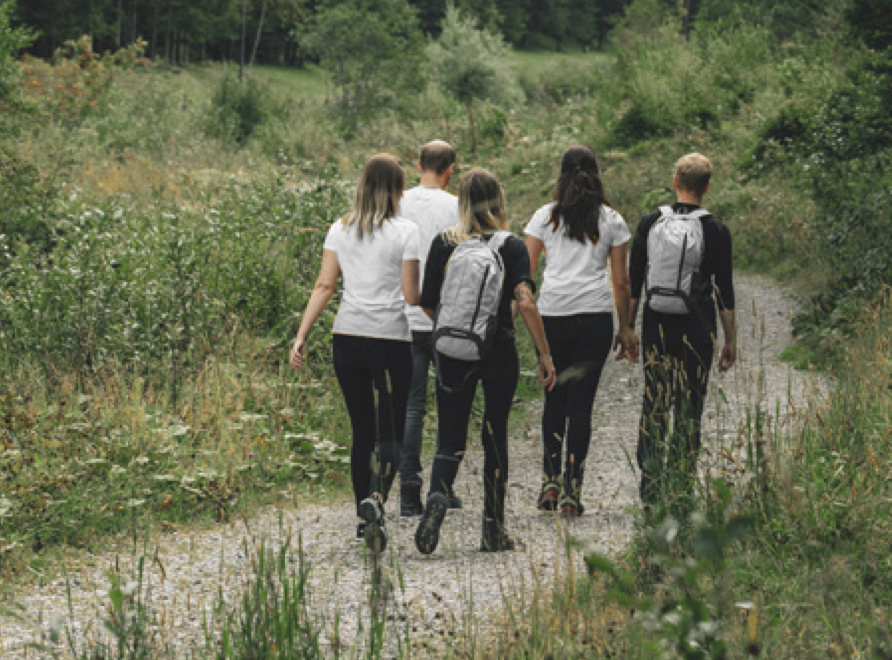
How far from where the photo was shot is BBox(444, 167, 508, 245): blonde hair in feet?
17.6

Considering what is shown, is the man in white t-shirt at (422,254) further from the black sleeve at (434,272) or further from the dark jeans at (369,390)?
the black sleeve at (434,272)

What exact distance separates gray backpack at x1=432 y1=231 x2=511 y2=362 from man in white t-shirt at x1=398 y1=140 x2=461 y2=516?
3.02 feet

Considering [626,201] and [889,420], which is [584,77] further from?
[889,420]

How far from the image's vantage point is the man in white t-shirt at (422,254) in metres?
6.23

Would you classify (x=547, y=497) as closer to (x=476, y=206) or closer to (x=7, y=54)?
(x=476, y=206)

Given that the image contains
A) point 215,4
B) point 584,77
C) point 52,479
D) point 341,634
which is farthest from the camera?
point 215,4

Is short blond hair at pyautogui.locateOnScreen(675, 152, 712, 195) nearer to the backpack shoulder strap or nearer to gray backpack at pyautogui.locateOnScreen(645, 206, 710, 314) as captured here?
gray backpack at pyautogui.locateOnScreen(645, 206, 710, 314)

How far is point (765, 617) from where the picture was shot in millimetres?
3715

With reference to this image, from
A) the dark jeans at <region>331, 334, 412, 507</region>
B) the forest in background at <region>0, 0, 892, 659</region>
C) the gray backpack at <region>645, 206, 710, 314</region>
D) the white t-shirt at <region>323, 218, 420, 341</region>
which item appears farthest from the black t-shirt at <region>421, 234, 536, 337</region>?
the forest in background at <region>0, 0, 892, 659</region>

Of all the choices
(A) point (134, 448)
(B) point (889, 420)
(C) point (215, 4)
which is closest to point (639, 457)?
(B) point (889, 420)

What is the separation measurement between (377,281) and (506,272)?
716 mm

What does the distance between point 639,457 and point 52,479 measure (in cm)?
344

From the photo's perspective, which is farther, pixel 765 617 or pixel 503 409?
pixel 503 409

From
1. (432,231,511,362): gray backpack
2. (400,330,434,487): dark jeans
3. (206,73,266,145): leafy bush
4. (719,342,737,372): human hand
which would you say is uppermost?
(206,73,266,145): leafy bush
